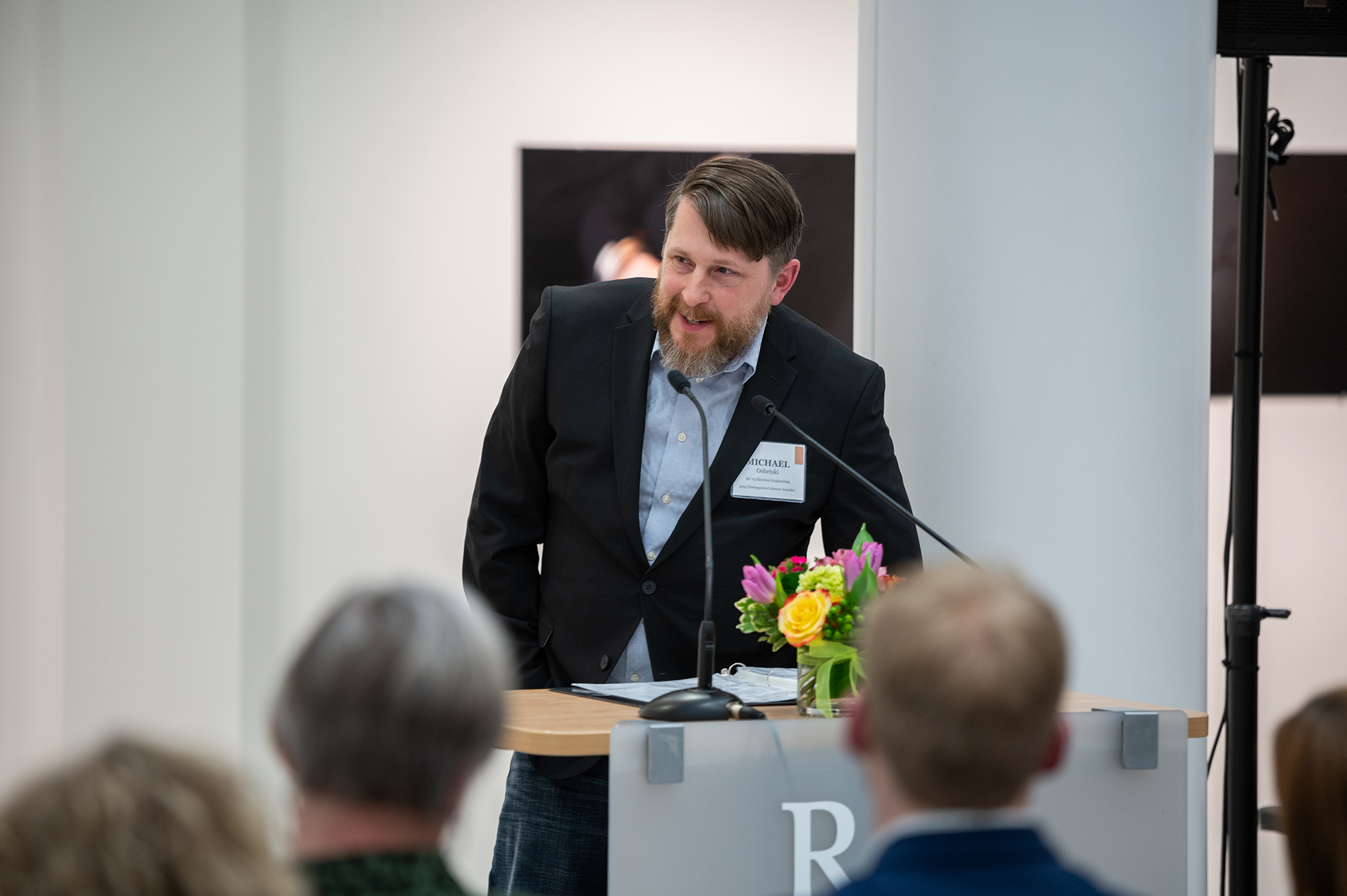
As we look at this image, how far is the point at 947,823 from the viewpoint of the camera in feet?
3.25

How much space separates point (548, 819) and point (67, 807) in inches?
60.7

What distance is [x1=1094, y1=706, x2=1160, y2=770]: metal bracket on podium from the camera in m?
1.84

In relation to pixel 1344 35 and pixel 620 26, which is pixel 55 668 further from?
pixel 1344 35

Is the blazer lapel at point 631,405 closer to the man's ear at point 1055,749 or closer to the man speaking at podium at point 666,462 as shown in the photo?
the man speaking at podium at point 666,462

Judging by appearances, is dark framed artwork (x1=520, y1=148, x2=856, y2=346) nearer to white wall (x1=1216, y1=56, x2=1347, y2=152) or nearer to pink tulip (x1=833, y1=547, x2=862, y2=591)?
white wall (x1=1216, y1=56, x2=1347, y2=152)

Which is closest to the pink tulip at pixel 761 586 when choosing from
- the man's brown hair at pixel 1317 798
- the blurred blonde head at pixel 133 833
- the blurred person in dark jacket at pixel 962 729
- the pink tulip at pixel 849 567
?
the pink tulip at pixel 849 567

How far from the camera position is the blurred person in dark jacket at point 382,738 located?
90 cm

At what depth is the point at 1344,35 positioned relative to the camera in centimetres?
275

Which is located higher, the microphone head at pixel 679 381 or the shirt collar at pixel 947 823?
the microphone head at pixel 679 381

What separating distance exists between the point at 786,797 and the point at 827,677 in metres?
0.17

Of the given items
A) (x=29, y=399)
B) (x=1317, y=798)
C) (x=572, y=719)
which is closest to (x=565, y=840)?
(x=572, y=719)

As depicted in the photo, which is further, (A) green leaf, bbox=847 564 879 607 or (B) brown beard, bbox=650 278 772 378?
(B) brown beard, bbox=650 278 772 378

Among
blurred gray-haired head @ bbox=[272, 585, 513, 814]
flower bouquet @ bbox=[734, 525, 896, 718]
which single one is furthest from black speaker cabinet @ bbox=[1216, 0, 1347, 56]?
blurred gray-haired head @ bbox=[272, 585, 513, 814]

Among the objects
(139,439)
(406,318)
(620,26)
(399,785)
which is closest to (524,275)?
(406,318)
